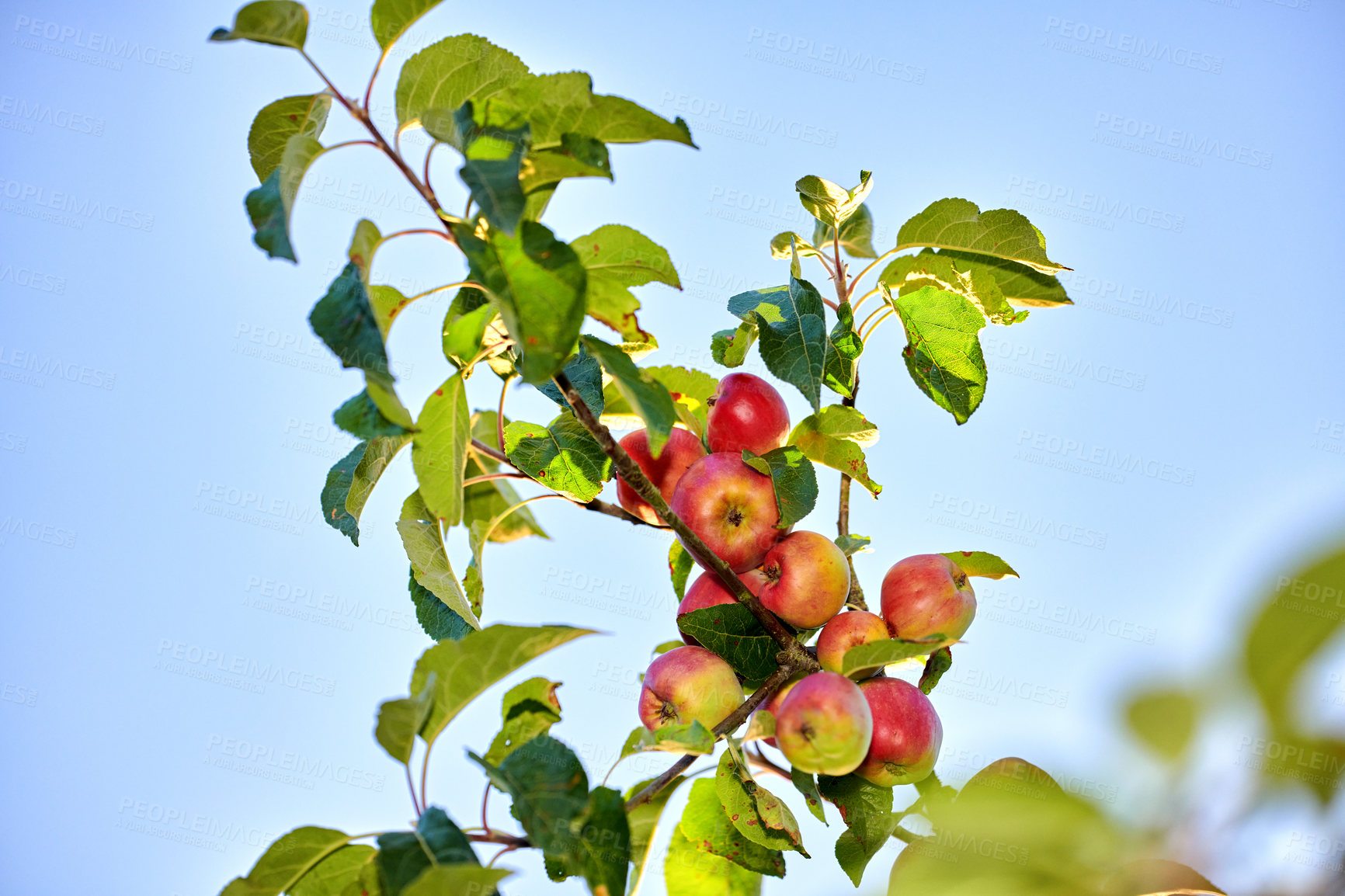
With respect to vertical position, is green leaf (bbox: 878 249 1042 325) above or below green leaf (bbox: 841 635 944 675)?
above

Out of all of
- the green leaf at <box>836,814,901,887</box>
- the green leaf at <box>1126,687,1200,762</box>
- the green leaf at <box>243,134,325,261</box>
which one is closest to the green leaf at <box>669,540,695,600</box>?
the green leaf at <box>836,814,901,887</box>

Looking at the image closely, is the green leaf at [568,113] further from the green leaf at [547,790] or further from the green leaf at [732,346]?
the green leaf at [547,790]

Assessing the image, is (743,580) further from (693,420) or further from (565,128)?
(565,128)

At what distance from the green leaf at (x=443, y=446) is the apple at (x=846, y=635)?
53cm

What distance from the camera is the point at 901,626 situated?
3.69ft

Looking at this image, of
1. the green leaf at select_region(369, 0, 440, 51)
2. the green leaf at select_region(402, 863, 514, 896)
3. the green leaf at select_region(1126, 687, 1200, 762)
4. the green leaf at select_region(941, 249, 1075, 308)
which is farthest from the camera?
the green leaf at select_region(941, 249, 1075, 308)

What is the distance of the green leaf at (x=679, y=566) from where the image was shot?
1341 mm

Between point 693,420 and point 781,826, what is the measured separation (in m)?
0.63

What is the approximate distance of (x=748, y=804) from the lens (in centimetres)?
102

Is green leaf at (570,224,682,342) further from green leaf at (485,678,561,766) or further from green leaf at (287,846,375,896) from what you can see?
green leaf at (287,846,375,896)

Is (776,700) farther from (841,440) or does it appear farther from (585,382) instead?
(585,382)

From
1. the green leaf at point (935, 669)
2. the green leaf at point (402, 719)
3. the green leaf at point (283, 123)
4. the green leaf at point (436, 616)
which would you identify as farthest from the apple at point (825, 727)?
the green leaf at point (283, 123)

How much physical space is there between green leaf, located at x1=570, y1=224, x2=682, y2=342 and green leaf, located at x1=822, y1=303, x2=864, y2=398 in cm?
29

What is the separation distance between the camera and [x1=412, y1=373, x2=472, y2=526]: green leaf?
0.96 meters
